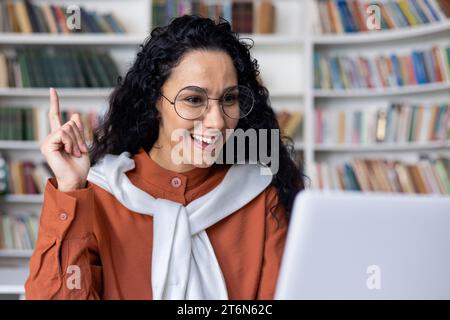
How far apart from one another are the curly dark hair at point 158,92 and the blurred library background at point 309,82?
2207mm

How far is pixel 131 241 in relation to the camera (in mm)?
1368

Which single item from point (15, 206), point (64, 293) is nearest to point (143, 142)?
point (64, 293)

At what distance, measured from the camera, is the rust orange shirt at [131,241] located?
1111 mm

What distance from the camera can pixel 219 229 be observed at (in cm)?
143

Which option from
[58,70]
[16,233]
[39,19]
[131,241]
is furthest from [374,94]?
[131,241]

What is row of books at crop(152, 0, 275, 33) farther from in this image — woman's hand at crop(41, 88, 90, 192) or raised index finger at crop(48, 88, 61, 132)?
woman's hand at crop(41, 88, 90, 192)

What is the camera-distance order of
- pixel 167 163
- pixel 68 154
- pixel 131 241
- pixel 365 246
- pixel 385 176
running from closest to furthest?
pixel 365 246 < pixel 68 154 < pixel 131 241 < pixel 167 163 < pixel 385 176

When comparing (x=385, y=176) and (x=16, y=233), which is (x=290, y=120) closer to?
(x=385, y=176)

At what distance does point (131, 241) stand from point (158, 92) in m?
0.35

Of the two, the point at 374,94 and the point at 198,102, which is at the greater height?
the point at 198,102

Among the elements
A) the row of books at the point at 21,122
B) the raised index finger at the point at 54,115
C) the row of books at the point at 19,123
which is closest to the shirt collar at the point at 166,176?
the raised index finger at the point at 54,115

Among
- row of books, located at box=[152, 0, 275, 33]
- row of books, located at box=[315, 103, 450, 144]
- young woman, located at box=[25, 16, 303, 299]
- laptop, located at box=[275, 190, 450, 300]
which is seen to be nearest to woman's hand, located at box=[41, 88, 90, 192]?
young woman, located at box=[25, 16, 303, 299]

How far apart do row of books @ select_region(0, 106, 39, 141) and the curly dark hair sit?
2.38m

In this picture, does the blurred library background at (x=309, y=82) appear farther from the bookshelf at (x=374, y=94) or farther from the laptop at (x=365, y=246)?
the laptop at (x=365, y=246)
